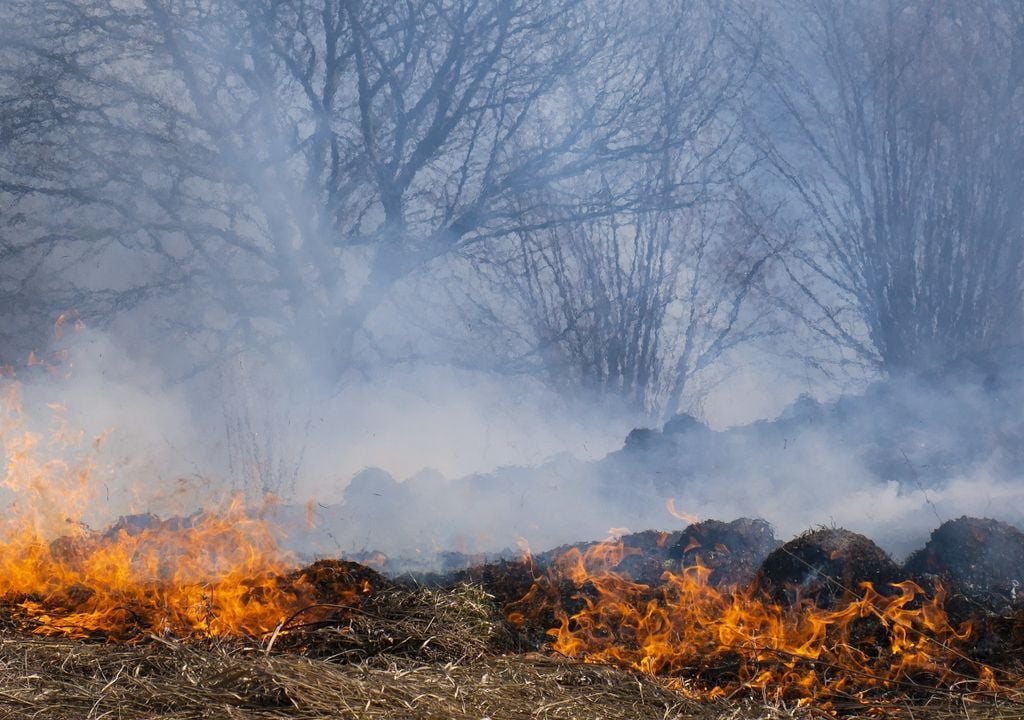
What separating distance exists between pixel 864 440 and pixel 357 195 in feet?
24.4

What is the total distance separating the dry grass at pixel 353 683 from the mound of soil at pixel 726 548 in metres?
1.40

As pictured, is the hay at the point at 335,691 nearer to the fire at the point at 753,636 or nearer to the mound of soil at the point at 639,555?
the fire at the point at 753,636

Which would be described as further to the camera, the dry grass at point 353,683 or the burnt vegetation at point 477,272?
the burnt vegetation at point 477,272

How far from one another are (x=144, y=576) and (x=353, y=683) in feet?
9.17

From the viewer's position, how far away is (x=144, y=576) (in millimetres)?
6016

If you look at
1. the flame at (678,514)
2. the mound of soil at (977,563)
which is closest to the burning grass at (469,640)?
the mound of soil at (977,563)

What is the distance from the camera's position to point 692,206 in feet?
46.9

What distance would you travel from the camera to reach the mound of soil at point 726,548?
5.66 meters

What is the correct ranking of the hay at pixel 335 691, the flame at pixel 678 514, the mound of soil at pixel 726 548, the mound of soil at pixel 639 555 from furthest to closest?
the flame at pixel 678 514 → the mound of soil at pixel 639 555 → the mound of soil at pixel 726 548 → the hay at pixel 335 691

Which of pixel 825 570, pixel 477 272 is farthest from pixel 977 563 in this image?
pixel 477 272

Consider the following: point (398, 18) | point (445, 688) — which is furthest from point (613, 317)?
point (445, 688)

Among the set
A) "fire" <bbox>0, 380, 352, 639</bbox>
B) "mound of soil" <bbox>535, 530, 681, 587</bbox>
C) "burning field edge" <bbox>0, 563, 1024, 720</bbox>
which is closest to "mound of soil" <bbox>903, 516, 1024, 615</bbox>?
"burning field edge" <bbox>0, 563, 1024, 720</bbox>

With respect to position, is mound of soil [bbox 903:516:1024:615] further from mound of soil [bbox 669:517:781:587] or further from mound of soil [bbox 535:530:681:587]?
mound of soil [bbox 535:530:681:587]

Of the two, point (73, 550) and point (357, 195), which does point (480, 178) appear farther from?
point (73, 550)
